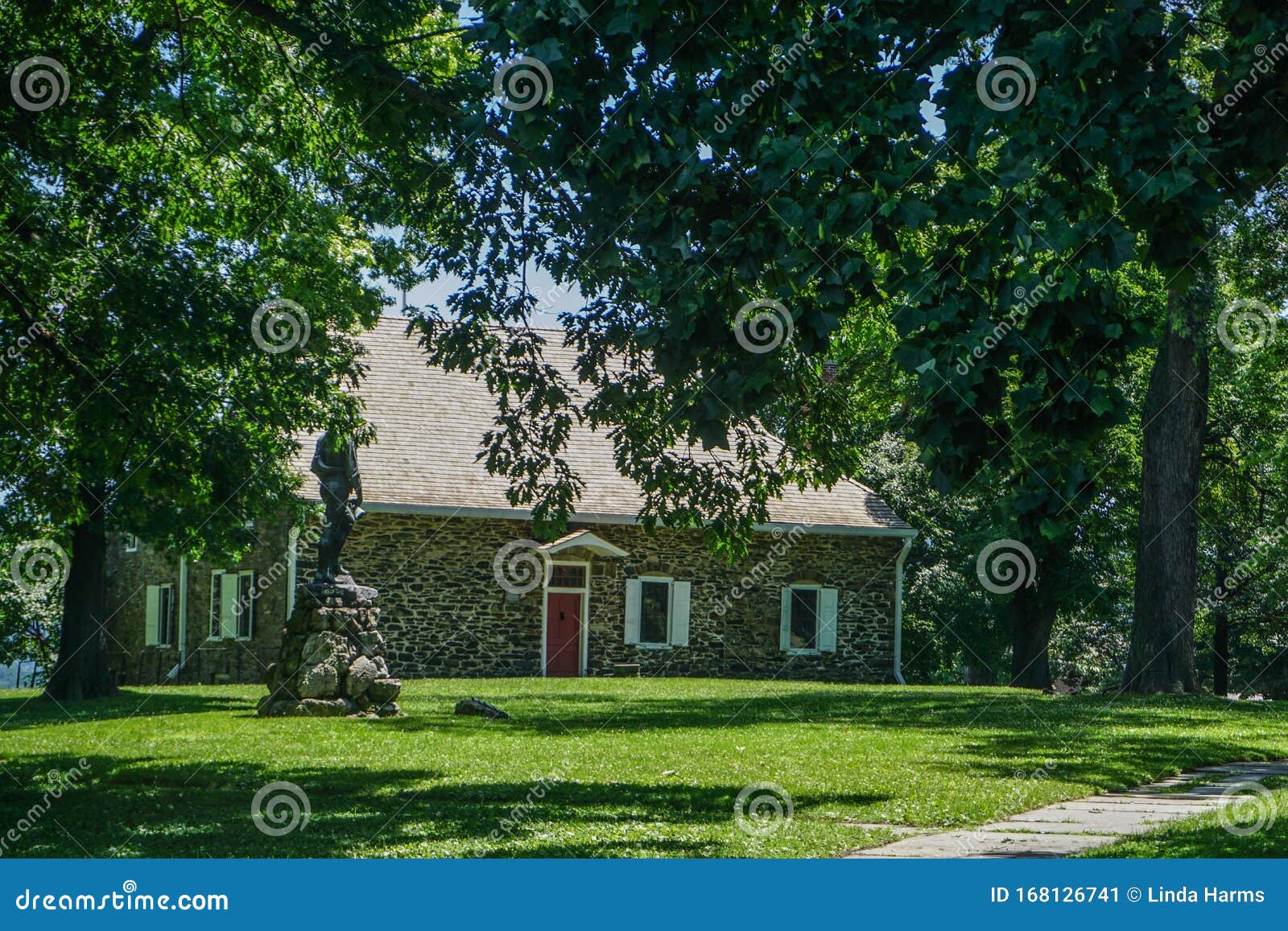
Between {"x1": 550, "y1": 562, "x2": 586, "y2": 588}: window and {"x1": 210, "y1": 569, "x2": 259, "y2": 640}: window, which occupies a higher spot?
{"x1": 550, "y1": 562, "x2": 586, "y2": 588}: window

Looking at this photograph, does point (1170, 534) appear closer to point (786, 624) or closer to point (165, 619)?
point (786, 624)

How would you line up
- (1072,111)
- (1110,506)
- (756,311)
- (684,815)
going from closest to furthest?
(1072,111), (756,311), (684,815), (1110,506)

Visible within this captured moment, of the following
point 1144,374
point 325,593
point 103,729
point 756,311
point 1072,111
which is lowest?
point 103,729

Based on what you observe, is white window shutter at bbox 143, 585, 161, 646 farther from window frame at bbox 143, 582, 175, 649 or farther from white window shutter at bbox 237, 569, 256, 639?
white window shutter at bbox 237, 569, 256, 639

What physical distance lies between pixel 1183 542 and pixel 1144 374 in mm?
6972

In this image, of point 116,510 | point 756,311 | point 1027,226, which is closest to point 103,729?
point 116,510

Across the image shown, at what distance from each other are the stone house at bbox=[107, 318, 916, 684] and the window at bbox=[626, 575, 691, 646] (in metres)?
0.03

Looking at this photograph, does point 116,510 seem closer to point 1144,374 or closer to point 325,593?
point 325,593

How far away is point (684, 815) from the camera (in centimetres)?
860

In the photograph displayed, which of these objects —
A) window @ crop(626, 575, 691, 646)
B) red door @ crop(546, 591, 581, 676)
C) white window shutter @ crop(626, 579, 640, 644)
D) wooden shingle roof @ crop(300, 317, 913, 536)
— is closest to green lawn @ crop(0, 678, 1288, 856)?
wooden shingle roof @ crop(300, 317, 913, 536)

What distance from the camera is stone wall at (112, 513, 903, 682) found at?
25.0 meters

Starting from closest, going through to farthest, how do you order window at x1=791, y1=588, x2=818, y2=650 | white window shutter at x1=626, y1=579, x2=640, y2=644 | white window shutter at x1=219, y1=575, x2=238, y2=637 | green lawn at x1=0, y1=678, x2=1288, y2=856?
1. green lawn at x1=0, y1=678, x2=1288, y2=856
2. white window shutter at x1=219, y1=575, x2=238, y2=637
3. white window shutter at x1=626, y1=579, x2=640, y2=644
4. window at x1=791, y1=588, x2=818, y2=650

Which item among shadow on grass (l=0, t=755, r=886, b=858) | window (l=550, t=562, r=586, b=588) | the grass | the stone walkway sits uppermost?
window (l=550, t=562, r=586, b=588)

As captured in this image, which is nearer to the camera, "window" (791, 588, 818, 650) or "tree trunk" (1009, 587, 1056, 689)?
"window" (791, 588, 818, 650)
